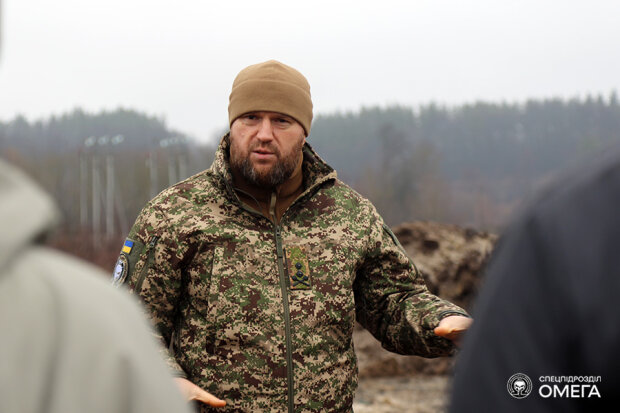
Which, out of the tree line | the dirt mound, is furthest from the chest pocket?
the tree line

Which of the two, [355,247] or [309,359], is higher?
[355,247]

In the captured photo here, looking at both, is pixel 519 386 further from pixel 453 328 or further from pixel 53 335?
pixel 453 328

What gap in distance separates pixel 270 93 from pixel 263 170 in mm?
402

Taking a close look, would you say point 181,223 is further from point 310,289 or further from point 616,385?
point 616,385

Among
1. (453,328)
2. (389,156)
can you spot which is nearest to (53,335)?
(453,328)

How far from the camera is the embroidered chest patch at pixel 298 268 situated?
307 centimetres

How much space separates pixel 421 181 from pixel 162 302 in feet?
164

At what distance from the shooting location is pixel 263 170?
3.23 m

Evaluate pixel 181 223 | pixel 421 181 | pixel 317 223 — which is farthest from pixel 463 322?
pixel 421 181

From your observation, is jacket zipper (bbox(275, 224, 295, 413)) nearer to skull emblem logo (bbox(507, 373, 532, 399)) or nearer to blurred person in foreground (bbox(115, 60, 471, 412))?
blurred person in foreground (bbox(115, 60, 471, 412))

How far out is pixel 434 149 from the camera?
190 feet

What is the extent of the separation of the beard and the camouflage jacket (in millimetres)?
77

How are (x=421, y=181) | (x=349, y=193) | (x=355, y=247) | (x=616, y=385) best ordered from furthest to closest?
(x=421, y=181), (x=349, y=193), (x=355, y=247), (x=616, y=385)

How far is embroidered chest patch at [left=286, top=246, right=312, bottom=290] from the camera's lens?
307cm
